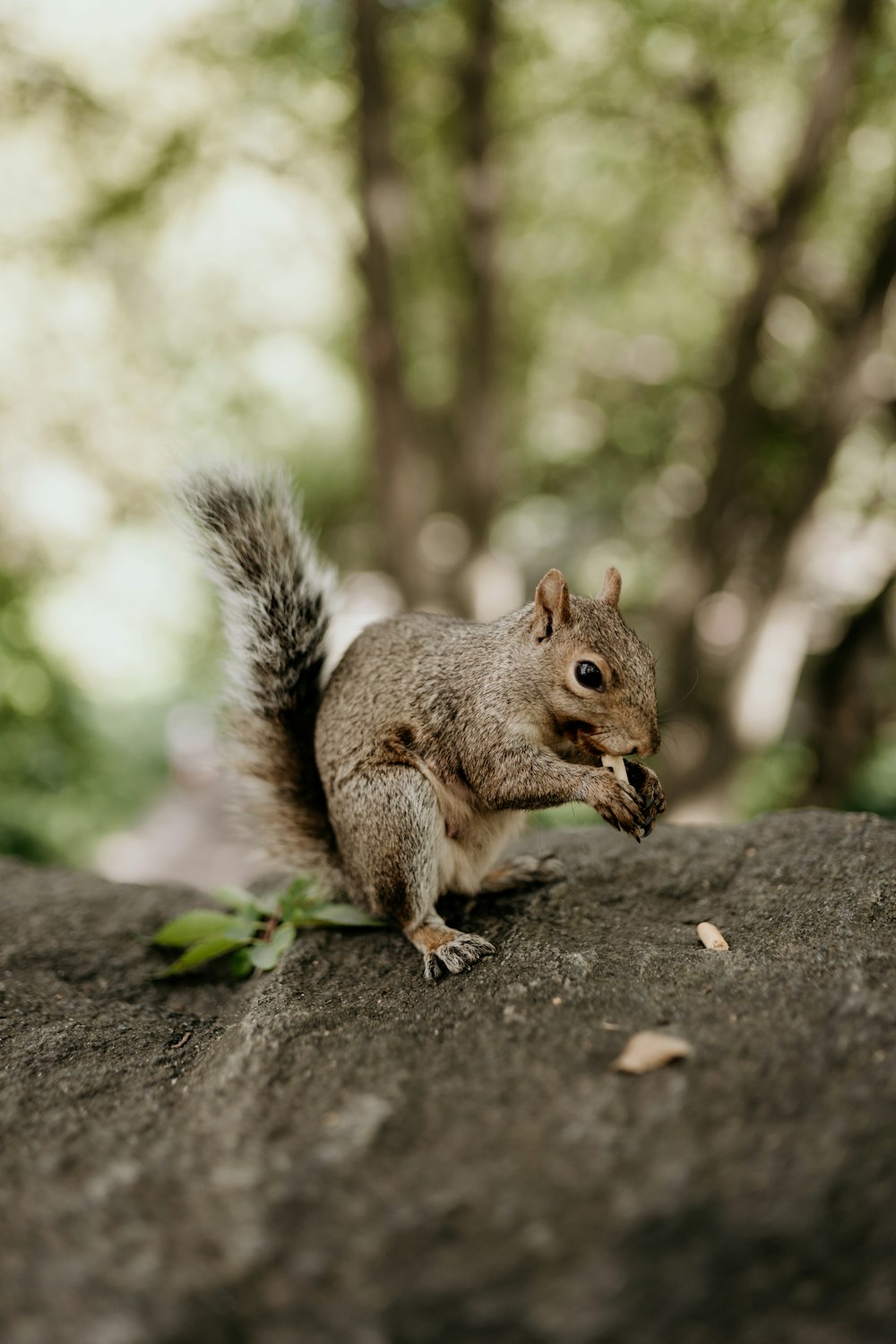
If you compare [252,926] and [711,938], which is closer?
[711,938]

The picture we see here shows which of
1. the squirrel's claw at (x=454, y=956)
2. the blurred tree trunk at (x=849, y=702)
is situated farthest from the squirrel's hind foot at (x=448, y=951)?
the blurred tree trunk at (x=849, y=702)

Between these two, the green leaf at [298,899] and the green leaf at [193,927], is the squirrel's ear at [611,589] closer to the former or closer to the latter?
the green leaf at [298,899]

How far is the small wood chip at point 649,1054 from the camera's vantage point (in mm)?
1489

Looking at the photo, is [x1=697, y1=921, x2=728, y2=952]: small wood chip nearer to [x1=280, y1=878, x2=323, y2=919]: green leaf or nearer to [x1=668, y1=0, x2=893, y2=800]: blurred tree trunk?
[x1=280, y1=878, x2=323, y2=919]: green leaf

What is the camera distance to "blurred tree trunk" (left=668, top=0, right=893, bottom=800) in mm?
4730

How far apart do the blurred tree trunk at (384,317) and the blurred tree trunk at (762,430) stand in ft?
5.89

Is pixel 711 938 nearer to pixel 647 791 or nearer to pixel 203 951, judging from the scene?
pixel 647 791

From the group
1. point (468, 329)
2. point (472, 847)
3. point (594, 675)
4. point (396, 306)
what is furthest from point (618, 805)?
point (468, 329)

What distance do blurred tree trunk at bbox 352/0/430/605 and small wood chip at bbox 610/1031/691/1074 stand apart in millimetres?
4105

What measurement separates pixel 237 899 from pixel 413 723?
28.9 inches

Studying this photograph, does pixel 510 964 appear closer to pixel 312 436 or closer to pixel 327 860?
pixel 327 860

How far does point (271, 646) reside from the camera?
2.32 metres

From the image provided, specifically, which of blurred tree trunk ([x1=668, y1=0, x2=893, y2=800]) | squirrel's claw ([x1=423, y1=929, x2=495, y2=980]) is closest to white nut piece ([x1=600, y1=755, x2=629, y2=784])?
squirrel's claw ([x1=423, y1=929, x2=495, y2=980])

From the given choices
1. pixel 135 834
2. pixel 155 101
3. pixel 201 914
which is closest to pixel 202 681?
pixel 135 834
